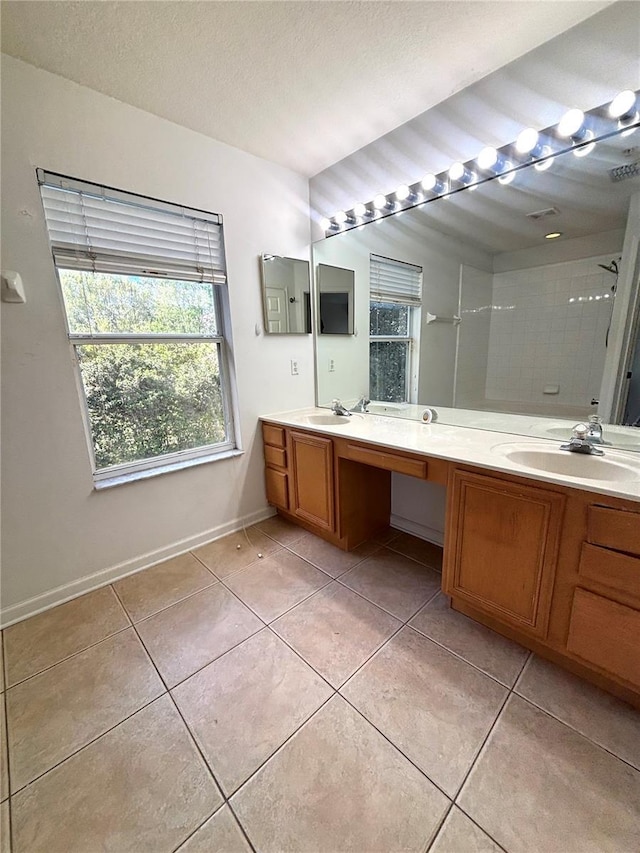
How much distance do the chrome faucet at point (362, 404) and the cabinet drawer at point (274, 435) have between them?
1.88ft

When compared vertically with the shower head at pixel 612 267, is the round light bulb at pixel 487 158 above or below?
above

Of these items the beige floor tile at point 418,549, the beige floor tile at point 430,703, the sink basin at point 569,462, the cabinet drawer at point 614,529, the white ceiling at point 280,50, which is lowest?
the beige floor tile at point 430,703

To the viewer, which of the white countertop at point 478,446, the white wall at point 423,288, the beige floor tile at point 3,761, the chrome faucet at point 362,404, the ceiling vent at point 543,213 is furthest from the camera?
the chrome faucet at point 362,404

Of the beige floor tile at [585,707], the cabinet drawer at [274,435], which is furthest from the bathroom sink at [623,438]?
the cabinet drawer at [274,435]

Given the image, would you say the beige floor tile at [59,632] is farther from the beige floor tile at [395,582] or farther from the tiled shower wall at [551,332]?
the tiled shower wall at [551,332]

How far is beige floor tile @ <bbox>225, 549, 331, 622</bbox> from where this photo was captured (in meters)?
1.71

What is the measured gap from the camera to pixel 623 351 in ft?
4.68

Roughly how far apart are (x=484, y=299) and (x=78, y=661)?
2.53 m

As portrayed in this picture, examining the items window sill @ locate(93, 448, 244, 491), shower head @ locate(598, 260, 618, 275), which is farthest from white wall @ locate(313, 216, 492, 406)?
window sill @ locate(93, 448, 244, 491)

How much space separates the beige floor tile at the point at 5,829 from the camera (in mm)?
880

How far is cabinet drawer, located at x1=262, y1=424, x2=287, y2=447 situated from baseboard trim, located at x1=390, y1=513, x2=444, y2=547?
3.13ft

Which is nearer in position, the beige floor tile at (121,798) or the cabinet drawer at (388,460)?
the beige floor tile at (121,798)

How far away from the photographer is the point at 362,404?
246cm

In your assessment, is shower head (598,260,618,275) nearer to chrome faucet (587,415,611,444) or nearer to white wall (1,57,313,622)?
chrome faucet (587,415,611,444)
